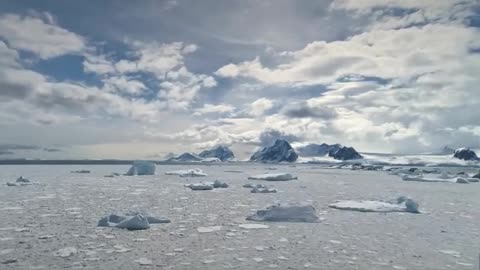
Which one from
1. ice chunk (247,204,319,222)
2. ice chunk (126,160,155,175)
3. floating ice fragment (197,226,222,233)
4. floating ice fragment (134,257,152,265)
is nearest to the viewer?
floating ice fragment (134,257,152,265)

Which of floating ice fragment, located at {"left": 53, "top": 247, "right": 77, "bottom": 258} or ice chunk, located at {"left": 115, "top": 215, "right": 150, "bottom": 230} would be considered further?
ice chunk, located at {"left": 115, "top": 215, "right": 150, "bottom": 230}

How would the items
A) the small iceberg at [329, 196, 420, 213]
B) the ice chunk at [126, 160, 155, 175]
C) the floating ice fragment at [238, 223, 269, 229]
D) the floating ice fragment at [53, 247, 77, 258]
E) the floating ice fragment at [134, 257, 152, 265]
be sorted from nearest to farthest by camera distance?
the floating ice fragment at [134, 257, 152, 265]
the floating ice fragment at [53, 247, 77, 258]
the floating ice fragment at [238, 223, 269, 229]
the small iceberg at [329, 196, 420, 213]
the ice chunk at [126, 160, 155, 175]

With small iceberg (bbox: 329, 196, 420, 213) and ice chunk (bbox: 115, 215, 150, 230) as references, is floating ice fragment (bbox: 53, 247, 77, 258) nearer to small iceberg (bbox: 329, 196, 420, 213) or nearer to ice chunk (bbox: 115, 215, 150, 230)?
ice chunk (bbox: 115, 215, 150, 230)

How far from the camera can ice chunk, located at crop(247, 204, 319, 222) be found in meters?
8.12

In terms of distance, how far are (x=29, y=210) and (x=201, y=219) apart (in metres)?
4.80

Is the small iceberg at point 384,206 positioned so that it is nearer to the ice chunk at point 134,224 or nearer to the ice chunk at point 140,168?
the ice chunk at point 134,224

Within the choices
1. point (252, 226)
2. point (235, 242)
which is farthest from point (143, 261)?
point (252, 226)

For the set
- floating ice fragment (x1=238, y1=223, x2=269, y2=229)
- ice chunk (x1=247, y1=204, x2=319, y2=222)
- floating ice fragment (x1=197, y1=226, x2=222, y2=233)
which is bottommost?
floating ice fragment (x1=238, y1=223, x2=269, y2=229)

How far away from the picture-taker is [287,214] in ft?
27.1

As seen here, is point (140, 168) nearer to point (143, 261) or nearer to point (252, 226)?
point (252, 226)

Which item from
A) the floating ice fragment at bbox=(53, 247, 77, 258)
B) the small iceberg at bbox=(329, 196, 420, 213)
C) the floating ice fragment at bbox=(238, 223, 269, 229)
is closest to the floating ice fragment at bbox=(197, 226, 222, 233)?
the floating ice fragment at bbox=(238, 223, 269, 229)

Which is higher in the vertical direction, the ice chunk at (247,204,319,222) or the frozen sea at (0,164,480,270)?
the ice chunk at (247,204,319,222)

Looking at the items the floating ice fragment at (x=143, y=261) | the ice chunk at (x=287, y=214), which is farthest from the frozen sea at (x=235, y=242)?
the ice chunk at (x=287, y=214)

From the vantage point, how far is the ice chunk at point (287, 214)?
8.12 meters
